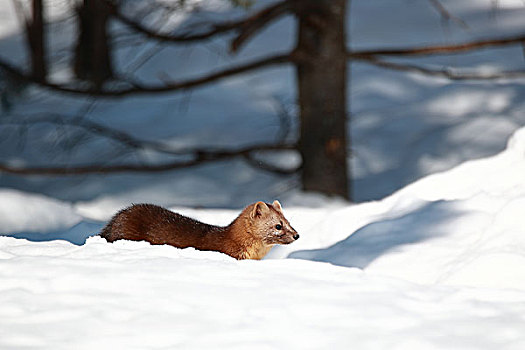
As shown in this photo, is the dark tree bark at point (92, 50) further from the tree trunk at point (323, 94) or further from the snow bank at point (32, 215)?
the snow bank at point (32, 215)

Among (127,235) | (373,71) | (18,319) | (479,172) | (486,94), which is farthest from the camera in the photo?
(373,71)

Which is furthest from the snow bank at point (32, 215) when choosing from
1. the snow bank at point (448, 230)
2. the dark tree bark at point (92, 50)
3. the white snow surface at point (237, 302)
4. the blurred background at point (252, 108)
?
the dark tree bark at point (92, 50)

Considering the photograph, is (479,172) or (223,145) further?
(223,145)

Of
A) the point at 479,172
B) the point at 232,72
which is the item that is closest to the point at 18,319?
the point at 479,172

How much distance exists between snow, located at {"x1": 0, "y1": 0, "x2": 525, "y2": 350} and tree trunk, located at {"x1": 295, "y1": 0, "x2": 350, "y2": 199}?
339 millimetres

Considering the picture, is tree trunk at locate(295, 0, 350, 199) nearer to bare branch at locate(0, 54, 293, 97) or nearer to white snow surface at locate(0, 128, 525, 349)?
bare branch at locate(0, 54, 293, 97)

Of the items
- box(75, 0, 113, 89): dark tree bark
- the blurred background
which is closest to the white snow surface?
the blurred background

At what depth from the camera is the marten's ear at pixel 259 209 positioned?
14.4ft

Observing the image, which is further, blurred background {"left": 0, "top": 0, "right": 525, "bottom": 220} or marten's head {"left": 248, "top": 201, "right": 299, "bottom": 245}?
blurred background {"left": 0, "top": 0, "right": 525, "bottom": 220}

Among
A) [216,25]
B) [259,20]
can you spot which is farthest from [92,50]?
[259,20]

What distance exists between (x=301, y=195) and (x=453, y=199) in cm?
307

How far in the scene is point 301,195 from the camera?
8312 mm

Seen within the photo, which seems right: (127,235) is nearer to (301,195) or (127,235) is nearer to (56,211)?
(56,211)

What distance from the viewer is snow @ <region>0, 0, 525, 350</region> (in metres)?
2.63
